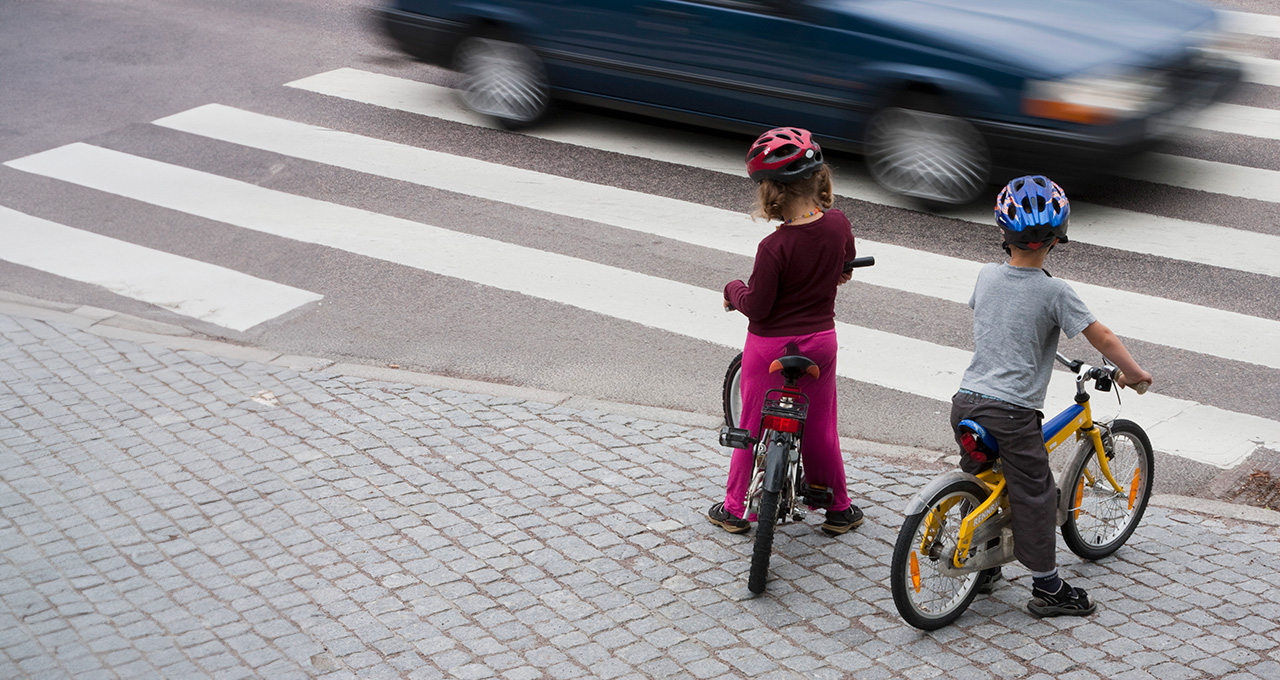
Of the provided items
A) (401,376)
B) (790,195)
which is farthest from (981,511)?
(401,376)

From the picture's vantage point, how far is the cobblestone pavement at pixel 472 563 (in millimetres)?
4602

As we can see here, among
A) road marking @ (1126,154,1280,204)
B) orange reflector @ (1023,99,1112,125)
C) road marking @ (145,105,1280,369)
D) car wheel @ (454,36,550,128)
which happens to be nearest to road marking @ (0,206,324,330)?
road marking @ (145,105,1280,369)

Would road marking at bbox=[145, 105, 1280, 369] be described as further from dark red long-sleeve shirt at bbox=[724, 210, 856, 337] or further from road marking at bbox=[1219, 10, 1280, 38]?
road marking at bbox=[1219, 10, 1280, 38]

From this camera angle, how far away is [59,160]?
10969mm

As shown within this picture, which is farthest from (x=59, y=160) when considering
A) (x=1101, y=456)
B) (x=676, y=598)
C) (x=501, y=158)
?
(x=1101, y=456)

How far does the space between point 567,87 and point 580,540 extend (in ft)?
20.6

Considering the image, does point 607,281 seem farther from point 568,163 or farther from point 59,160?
point 59,160

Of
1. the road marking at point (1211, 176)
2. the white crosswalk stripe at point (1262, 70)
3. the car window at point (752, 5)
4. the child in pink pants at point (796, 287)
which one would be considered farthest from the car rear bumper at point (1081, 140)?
the child in pink pants at point (796, 287)

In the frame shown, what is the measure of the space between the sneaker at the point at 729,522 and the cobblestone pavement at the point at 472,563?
A: 37mm

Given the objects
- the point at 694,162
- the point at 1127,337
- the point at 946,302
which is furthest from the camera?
the point at 694,162

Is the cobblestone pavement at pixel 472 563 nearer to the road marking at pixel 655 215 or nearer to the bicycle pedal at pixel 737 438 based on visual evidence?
the bicycle pedal at pixel 737 438

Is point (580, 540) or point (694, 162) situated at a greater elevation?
point (694, 162)

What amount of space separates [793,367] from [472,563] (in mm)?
1541

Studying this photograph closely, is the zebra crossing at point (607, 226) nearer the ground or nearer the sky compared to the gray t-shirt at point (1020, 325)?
nearer the ground
